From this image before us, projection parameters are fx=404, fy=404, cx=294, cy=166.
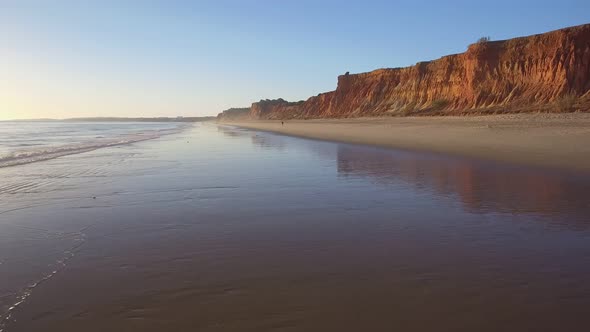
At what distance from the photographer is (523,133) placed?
21.6 metres

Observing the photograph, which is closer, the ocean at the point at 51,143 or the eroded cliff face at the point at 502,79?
the ocean at the point at 51,143

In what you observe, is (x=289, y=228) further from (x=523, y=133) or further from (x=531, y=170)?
(x=523, y=133)

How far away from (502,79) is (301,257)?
5501 cm

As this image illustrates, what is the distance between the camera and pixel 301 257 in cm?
466

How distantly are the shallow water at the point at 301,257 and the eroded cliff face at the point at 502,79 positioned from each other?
31.7m

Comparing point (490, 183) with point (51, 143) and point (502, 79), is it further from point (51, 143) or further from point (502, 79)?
point (502, 79)

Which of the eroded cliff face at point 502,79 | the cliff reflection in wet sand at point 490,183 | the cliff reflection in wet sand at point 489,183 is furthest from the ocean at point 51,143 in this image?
the eroded cliff face at point 502,79

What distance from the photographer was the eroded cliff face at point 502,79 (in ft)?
139

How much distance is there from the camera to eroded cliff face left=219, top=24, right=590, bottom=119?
139 feet

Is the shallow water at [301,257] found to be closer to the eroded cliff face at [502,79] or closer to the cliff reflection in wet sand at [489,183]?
the cliff reflection in wet sand at [489,183]

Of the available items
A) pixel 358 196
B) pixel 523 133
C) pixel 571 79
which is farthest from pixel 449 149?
pixel 571 79

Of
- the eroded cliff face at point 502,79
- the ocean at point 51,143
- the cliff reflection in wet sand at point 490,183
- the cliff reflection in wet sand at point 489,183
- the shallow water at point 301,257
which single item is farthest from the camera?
the eroded cliff face at point 502,79

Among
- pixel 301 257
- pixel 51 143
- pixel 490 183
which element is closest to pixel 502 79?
pixel 490 183

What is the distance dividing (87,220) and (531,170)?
11.1 metres
